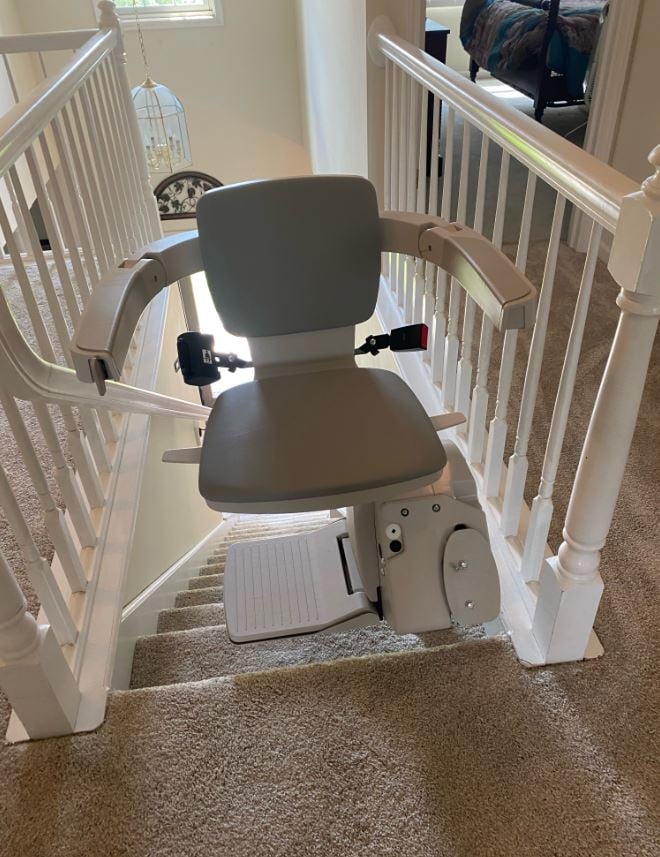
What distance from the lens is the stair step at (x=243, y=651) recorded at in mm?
1557

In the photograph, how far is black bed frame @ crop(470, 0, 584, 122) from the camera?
A: 11.3 ft

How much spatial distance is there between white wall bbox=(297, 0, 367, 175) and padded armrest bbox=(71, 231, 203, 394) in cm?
147

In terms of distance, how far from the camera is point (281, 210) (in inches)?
50.5

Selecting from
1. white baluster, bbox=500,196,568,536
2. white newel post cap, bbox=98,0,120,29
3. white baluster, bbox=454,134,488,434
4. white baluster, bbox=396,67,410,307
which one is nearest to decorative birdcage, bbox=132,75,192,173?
white newel post cap, bbox=98,0,120,29

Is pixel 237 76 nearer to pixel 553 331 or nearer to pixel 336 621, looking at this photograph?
pixel 553 331

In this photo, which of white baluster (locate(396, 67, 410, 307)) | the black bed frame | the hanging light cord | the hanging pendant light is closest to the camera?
white baluster (locate(396, 67, 410, 307))

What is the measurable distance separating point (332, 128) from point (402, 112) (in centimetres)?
172

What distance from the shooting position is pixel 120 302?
102 centimetres

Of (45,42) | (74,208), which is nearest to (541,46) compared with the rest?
(45,42)

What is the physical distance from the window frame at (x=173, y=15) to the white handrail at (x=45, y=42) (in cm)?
304

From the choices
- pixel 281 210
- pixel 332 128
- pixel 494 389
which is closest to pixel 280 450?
pixel 281 210

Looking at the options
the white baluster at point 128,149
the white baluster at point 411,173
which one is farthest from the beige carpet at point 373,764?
the white baluster at point 128,149

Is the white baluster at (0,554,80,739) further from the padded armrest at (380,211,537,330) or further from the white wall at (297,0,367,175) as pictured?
the white wall at (297,0,367,175)

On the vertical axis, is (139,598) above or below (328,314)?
below
